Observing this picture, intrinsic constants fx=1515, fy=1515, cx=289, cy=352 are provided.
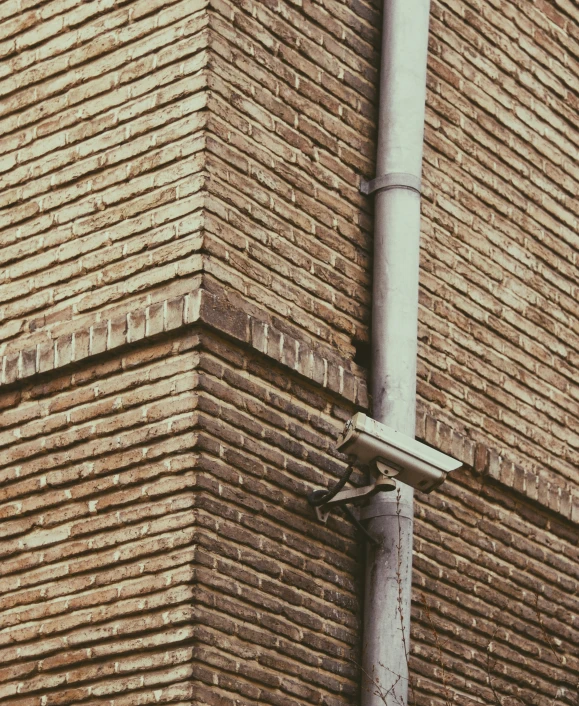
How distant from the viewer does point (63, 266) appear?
738 cm

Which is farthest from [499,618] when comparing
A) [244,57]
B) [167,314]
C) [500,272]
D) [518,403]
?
[244,57]

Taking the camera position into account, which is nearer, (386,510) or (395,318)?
(386,510)

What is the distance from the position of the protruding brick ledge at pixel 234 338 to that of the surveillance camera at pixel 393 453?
1.80ft

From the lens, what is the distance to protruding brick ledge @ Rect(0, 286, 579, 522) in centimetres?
673

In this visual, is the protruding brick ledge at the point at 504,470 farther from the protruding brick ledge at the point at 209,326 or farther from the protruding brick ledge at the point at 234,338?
the protruding brick ledge at the point at 209,326

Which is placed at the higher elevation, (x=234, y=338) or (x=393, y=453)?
(x=234, y=338)

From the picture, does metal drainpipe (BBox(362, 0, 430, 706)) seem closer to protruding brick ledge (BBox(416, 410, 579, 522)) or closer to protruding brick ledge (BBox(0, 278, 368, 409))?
protruding brick ledge (BBox(0, 278, 368, 409))

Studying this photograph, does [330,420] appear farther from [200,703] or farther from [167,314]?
[200,703]

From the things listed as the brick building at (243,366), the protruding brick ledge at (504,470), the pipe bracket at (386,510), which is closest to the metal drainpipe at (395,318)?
the pipe bracket at (386,510)

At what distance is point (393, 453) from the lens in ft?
22.2

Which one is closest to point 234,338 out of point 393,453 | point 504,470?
point 393,453

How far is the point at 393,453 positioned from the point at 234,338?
2.88 ft

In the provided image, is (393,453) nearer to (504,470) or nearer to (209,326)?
(209,326)

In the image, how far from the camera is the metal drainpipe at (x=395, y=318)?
6.98 m
